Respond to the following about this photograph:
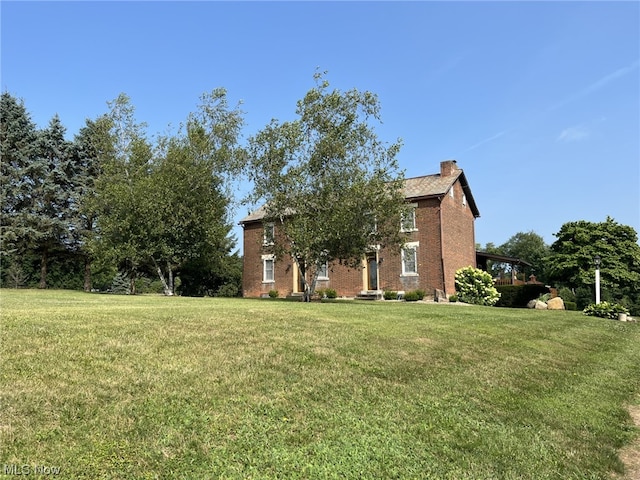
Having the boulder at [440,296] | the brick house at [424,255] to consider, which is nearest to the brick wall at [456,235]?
the brick house at [424,255]

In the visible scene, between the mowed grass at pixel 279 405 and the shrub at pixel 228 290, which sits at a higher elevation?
the shrub at pixel 228 290

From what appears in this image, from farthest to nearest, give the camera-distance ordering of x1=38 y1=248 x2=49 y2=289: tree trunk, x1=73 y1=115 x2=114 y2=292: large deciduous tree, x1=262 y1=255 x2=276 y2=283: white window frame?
x1=262 y1=255 x2=276 y2=283: white window frame, x1=38 y1=248 x2=49 y2=289: tree trunk, x1=73 y1=115 x2=114 y2=292: large deciduous tree

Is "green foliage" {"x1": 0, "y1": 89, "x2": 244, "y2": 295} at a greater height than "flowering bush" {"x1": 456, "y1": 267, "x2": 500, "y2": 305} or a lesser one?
greater

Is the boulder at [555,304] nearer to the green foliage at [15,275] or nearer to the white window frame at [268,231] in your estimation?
the white window frame at [268,231]

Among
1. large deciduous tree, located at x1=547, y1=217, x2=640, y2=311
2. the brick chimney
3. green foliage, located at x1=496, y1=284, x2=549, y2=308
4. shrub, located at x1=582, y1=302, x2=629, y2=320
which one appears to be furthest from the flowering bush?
large deciduous tree, located at x1=547, y1=217, x2=640, y2=311

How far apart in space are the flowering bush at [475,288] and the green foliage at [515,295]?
77 cm

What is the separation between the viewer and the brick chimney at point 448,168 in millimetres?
29609

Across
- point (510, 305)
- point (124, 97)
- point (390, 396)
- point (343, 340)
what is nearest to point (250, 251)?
point (124, 97)

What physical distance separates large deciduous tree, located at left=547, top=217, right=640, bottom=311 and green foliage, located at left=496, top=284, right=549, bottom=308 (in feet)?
43.9

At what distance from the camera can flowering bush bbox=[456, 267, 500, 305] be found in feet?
85.5

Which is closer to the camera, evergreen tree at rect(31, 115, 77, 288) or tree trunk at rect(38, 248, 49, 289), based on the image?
evergreen tree at rect(31, 115, 77, 288)

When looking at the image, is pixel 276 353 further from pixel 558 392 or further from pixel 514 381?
pixel 558 392

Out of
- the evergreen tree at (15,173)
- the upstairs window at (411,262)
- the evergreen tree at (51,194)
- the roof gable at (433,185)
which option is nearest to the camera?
the upstairs window at (411,262)

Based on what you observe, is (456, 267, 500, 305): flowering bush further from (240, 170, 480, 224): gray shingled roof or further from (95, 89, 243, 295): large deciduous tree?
(95, 89, 243, 295): large deciduous tree
